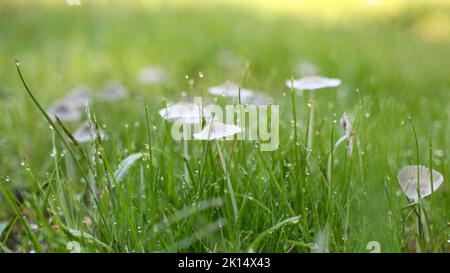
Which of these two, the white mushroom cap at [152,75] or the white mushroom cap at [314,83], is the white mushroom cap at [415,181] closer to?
the white mushroom cap at [314,83]

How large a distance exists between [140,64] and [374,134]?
2156 mm

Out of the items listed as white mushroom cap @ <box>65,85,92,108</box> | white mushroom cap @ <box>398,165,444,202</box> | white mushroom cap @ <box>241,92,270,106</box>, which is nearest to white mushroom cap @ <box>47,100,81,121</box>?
white mushroom cap @ <box>65,85,92,108</box>

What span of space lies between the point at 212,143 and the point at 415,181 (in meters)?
0.62

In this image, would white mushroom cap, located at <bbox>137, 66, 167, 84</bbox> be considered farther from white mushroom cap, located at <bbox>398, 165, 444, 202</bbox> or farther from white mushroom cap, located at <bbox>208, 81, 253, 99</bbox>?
white mushroom cap, located at <bbox>398, 165, 444, 202</bbox>

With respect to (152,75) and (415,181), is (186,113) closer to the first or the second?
(415,181)

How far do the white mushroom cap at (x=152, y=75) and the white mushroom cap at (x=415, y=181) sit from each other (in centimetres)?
188

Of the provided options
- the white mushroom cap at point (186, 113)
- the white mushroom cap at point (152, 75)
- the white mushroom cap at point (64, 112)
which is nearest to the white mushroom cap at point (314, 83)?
the white mushroom cap at point (186, 113)

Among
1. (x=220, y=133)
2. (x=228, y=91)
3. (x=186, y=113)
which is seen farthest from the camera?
(x=228, y=91)

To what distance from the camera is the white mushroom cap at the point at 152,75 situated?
2912 millimetres

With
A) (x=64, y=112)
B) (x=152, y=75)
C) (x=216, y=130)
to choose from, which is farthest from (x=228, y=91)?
(x=152, y=75)

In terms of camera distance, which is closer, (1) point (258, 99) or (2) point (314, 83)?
(2) point (314, 83)

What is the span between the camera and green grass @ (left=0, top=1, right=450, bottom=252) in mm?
1139

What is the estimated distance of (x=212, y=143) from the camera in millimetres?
1550

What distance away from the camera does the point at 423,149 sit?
5.90 feet
